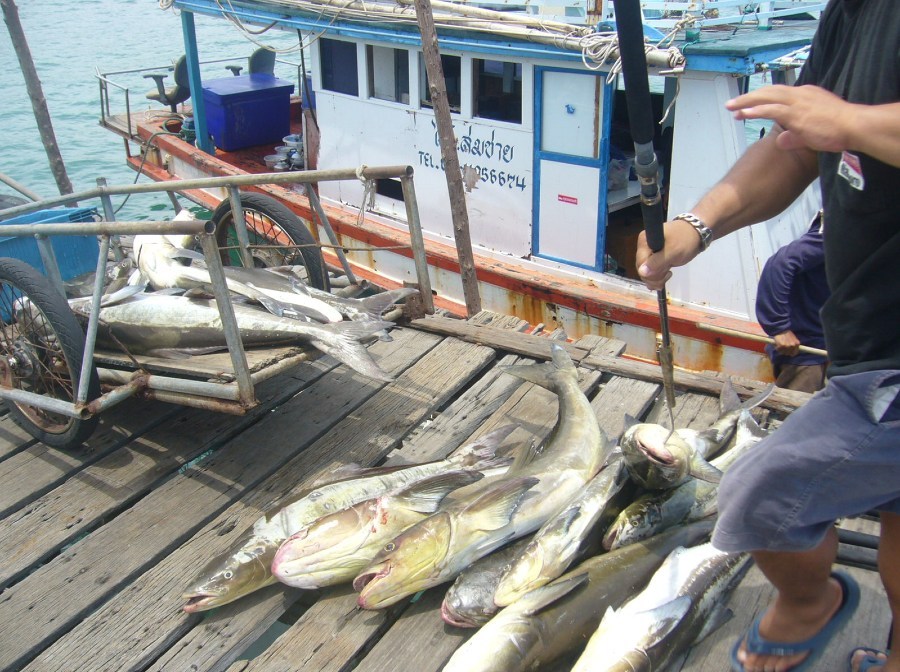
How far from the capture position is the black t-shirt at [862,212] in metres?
1.70

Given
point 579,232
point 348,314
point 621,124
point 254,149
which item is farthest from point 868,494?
point 254,149

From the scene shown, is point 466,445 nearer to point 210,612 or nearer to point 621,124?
point 210,612

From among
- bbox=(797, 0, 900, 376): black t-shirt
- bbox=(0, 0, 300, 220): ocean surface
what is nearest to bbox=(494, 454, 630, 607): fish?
bbox=(797, 0, 900, 376): black t-shirt

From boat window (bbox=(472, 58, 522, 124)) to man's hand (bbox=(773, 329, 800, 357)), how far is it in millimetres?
3639

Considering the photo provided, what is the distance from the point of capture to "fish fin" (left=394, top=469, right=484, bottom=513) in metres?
2.87

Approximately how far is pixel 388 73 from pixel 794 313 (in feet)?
17.6

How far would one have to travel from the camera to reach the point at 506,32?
6.55m

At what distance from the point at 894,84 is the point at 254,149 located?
35.3 ft

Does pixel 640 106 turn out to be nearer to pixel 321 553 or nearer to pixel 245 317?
pixel 321 553

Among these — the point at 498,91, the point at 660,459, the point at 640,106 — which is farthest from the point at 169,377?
the point at 498,91

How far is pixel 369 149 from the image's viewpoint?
8656 mm

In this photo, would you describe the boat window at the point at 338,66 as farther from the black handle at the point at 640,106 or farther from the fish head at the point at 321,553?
the black handle at the point at 640,106

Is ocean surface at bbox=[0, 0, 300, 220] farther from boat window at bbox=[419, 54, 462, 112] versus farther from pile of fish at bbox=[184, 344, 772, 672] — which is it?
pile of fish at bbox=[184, 344, 772, 672]

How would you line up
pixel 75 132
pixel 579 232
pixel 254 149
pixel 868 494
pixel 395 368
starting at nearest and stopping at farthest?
pixel 868 494 → pixel 395 368 → pixel 579 232 → pixel 254 149 → pixel 75 132
